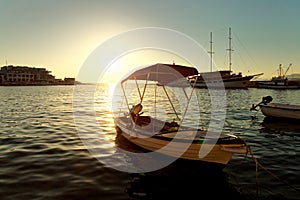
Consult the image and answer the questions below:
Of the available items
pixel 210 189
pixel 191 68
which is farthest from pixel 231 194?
pixel 191 68

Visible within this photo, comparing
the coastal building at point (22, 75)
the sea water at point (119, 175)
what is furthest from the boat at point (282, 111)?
the coastal building at point (22, 75)

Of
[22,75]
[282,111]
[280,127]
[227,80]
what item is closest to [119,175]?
[280,127]

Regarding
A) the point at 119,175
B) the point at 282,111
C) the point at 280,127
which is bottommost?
the point at 119,175

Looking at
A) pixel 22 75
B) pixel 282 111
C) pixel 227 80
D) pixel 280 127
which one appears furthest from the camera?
pixel 22 75

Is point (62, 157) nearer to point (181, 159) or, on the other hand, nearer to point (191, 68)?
point (181, 159)

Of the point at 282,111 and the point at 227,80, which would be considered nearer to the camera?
the point at 282,111

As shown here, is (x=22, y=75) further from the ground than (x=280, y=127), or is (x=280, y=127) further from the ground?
(x=22, y=75)

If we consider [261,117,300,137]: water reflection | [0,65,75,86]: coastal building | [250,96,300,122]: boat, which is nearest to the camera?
[261,117,300,137]: water reflection

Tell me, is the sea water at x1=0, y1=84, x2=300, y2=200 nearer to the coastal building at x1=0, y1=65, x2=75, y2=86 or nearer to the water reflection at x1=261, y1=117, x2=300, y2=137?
the water reflection at x1=261, y1=117, x2=300, y2=137

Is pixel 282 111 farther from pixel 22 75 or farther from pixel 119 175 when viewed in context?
pixel 22 75

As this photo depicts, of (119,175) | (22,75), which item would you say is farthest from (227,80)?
(22,75)

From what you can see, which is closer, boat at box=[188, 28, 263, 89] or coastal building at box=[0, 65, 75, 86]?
boat at box=[188, 28, 263, 89]

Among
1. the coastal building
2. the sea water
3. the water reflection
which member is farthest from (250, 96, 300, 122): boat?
the coastal building

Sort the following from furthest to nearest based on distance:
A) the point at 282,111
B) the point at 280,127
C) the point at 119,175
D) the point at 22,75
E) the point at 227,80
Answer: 1. the point at 22,75
2. the point at 227,80
3. the point at 282,111
4. the point at 280,127
5. the point at 119,175
